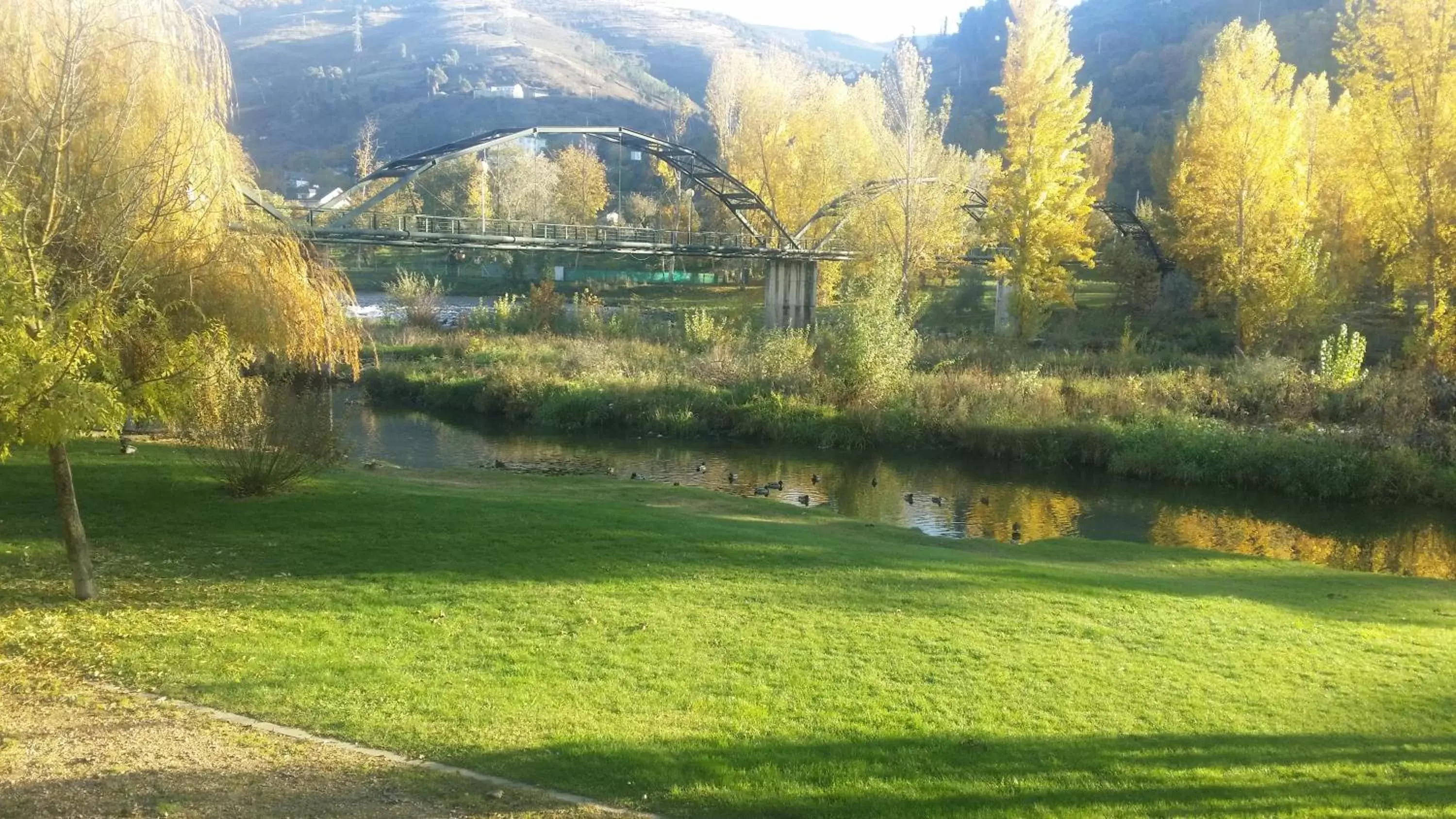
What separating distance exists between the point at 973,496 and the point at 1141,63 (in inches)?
4729

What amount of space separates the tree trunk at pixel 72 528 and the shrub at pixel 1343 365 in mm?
31654

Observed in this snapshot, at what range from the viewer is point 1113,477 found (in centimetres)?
2609

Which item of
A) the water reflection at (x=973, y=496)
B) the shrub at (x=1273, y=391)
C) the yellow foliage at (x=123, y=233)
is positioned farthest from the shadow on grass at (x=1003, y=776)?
the shrub at (x=1273, y=391)

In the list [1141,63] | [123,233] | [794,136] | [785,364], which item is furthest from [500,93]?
[123,233]

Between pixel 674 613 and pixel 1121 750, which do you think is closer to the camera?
pixel 1121 750

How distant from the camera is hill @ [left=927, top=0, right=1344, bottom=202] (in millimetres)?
89000

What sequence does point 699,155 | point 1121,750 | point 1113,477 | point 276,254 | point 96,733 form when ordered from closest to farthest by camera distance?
1. point 96,733
2. point 1121,750
3. point 276,254
4. point 1113,477
5. point 699,155

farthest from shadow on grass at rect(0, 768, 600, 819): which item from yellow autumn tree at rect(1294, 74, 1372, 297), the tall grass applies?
yellow autumn tree at rect(1294, 74, 1372, 297)

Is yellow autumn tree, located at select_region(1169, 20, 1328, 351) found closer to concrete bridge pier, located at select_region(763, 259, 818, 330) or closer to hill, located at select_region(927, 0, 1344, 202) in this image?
concrete bridge pier, located at select_region(763, 259, 818, 330)

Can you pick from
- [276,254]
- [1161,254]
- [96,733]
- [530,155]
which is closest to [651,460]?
[276,254]

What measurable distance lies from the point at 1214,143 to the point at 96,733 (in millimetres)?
43781

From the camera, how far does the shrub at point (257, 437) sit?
15.0 m

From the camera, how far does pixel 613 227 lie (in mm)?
50812

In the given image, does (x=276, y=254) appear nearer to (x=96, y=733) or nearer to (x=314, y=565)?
(x=314, y=565)
